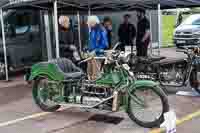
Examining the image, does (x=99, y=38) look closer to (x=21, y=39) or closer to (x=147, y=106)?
(x=147, y=106)

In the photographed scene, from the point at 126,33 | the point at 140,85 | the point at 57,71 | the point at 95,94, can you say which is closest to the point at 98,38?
the point at 57,71

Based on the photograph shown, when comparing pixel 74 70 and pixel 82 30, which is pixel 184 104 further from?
pixel 82 30

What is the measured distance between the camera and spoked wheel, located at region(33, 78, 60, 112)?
21.9 feet

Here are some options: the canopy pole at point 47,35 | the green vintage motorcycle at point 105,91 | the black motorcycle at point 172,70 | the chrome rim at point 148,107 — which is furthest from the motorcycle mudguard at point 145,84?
the canopy pole at point 47,35

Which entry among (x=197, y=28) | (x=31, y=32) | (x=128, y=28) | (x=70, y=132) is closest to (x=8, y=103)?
(x=70, y=132)

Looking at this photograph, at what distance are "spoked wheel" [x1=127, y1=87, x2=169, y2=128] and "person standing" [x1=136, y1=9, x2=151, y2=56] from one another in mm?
5868

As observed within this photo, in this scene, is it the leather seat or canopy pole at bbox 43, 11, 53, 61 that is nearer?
the leather seat

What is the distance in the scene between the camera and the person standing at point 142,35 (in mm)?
11391

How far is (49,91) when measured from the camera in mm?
6594

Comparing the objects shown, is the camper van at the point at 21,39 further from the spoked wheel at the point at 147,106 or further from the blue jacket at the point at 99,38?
the spoked wheel at the point at 147,106

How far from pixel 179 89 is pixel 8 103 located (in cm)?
400

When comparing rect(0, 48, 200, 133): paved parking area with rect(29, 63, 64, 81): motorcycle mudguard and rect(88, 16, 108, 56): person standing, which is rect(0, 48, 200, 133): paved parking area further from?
rect(88, 16, 108, 56): person standing

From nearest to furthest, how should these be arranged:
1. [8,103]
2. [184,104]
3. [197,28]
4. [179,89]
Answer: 1. [184,104]
2. [8,103]
3. [179,89]
4. [197,28]

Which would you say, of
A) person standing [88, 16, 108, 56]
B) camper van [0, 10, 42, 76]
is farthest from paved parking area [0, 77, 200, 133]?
camper van [0, 10, 42, 76]
